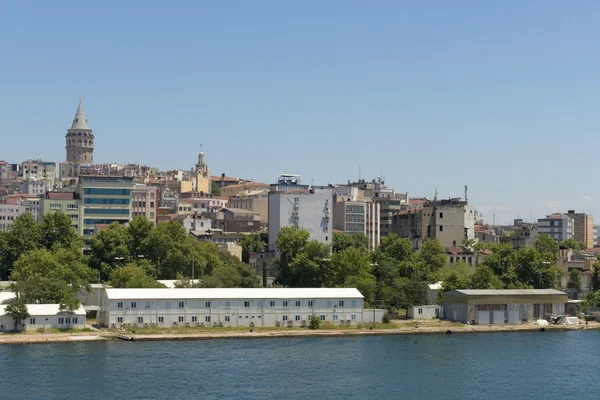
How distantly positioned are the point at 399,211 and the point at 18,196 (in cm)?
6040

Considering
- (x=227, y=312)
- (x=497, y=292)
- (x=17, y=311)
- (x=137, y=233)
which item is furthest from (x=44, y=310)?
(x=497, y=292)

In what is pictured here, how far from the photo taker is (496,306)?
69188 millimetres

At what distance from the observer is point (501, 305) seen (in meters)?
69.4

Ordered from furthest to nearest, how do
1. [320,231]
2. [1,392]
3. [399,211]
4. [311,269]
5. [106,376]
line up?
[399,211]
[320,231]
[311,269]
[106,376]
[1,392]

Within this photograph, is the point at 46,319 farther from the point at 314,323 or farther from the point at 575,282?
the point at 575,282

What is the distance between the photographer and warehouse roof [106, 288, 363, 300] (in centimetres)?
6125

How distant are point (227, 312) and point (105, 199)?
125 ft

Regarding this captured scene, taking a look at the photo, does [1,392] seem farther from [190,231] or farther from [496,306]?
[190,231]

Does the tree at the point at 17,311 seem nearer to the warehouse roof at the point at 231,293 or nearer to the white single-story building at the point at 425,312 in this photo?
the warehouse roof at the point at 231,293

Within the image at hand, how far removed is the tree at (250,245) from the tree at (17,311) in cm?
3931

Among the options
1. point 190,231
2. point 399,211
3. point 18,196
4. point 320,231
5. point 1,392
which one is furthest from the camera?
point 18,196

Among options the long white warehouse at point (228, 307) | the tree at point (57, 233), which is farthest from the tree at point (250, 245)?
the long white warehouse at point (228, 307)

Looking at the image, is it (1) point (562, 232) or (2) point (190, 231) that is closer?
(2) point (190, 231)

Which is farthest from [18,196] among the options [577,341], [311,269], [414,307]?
[577,341]
